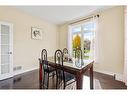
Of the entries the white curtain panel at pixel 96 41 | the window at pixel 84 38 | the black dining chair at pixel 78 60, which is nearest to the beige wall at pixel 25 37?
the window at pixel 84 38

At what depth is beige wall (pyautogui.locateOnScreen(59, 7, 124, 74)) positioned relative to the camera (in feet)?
10.8

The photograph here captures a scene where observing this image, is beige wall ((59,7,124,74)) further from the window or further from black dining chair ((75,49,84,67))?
black dining chair ((75,49,84,67))

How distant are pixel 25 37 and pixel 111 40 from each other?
3.25 metres

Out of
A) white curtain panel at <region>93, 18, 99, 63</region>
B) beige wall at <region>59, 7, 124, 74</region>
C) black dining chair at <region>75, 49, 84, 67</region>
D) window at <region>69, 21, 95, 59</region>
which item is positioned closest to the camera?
black dining chair at <region>75, 49, 84, 67</region>

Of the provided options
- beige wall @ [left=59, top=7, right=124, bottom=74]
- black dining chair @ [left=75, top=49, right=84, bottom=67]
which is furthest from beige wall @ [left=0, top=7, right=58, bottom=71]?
beige wall @ [left=59, top=7, right=124, bottom=74]

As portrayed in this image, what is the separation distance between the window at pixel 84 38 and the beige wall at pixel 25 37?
1.28m

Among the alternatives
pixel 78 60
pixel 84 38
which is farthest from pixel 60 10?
pixel 78 60

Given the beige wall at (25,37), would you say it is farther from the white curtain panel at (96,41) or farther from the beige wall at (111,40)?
the beige wall at (111,40)

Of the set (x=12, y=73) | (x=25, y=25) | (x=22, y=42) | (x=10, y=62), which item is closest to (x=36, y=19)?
(x=25, y=25)

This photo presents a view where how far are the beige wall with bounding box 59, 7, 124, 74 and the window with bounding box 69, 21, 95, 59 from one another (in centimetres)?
39

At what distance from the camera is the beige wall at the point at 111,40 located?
3.30m

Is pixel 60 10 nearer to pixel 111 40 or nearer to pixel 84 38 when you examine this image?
pixel 84 38

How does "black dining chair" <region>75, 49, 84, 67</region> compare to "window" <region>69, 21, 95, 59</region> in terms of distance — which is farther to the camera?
"window" <region>69, 21, 95, 59</region>

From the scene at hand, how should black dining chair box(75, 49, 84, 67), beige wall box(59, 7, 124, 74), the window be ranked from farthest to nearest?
1. the window
2. beige wall box(59, 7, 124, 74)
3. black dining chair box(75, 49, 84, 67)
